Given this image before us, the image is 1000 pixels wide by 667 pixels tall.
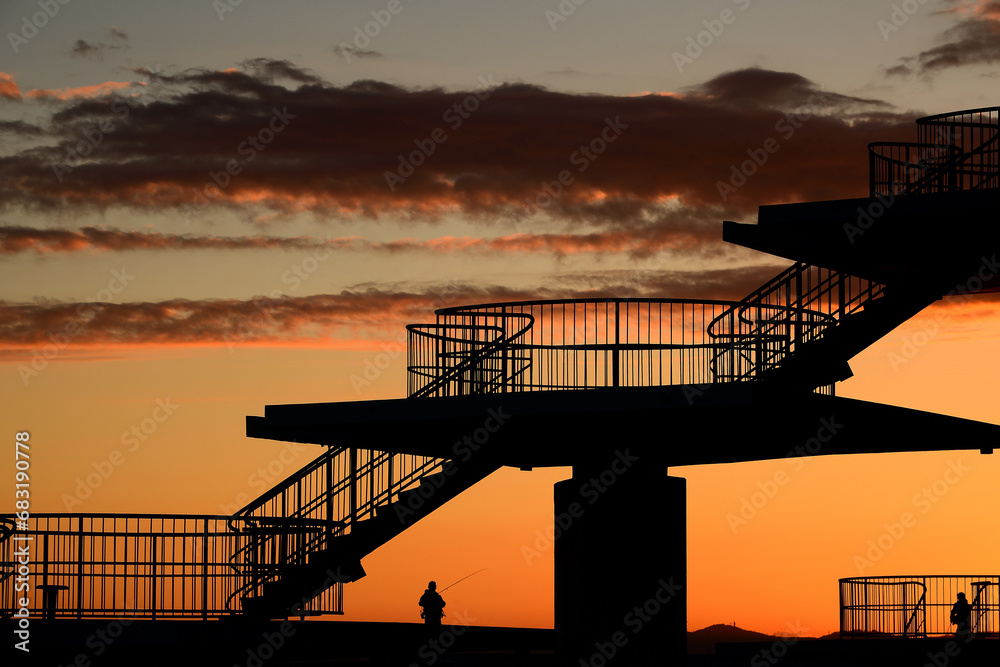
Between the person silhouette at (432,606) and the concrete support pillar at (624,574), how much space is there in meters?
3.33

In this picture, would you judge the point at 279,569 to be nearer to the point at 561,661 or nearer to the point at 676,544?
the point at 561,661

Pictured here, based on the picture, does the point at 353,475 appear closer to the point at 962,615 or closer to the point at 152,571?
the point at 152,571

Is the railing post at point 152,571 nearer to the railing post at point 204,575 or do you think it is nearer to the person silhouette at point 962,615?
the railing post at point 204,575

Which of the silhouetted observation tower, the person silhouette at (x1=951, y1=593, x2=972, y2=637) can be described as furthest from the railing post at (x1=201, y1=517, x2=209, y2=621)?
the person silhouette at (x1=951, y1=593, x2=972, y2=637)

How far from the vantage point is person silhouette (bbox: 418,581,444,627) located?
105 feet

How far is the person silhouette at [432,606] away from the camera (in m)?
31.9

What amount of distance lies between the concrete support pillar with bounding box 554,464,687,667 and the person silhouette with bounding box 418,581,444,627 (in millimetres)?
3332

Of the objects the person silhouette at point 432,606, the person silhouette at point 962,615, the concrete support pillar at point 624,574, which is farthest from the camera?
the person silhouette at point 962,615

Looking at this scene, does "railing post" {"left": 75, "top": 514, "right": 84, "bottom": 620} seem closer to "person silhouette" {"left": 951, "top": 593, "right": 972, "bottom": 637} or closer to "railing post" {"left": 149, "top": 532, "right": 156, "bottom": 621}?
"railing post" {"left": 149, "top": 532, "right": 156, "bottom": 621}

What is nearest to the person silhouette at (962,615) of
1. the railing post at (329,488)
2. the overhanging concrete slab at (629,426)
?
the overhanging concrete slab at (629,426)

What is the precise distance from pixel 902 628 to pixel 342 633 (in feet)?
47.2

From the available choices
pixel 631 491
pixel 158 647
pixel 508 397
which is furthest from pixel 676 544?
pixel 158 647

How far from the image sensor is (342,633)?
95.7 feet

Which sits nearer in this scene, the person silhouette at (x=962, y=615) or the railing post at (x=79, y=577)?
the railing post at (x=79, y=577)
